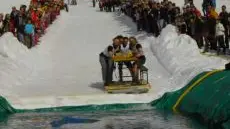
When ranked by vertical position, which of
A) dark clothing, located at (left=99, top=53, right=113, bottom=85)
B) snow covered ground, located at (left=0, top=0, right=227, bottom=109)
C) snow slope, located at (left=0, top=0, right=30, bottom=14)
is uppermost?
dark clothing, located at (left=99, top=53, right=113, bottom=85)

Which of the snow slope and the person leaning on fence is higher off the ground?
the person leaning on fence

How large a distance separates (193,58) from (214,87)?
620 cm

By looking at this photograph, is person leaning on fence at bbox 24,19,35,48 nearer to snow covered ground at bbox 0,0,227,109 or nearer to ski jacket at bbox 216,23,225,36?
snow covered ground at bbox 0,0,227,109

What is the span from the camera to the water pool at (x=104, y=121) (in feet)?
37.4

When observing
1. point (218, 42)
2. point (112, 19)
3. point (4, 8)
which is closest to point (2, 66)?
point (218, 42)

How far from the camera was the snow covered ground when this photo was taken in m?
14.2

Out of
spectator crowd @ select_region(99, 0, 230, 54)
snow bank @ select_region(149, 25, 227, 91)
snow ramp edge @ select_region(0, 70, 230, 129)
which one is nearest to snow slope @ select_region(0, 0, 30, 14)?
A: spectator crowd @ select_region(99, 0, 230, 54)

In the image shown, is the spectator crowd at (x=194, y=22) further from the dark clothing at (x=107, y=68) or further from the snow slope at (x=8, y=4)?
the snow slope at (x=8, y=4)

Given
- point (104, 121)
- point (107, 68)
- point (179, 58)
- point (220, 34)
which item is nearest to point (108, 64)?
point (107, 68)

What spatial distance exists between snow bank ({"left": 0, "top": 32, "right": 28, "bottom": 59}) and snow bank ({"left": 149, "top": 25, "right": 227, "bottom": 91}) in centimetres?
474

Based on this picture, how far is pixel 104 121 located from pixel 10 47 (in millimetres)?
9277

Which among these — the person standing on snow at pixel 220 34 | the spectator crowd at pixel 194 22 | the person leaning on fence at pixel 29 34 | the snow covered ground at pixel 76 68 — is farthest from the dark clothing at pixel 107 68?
the person leaning on fence at pixel 29 34

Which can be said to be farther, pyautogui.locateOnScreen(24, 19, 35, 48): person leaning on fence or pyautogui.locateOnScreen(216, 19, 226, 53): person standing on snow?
pyautogui.locateOnScreen(24, 19, 35, 48): person leaning on fence

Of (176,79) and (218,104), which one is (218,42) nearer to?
(176,79)
